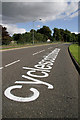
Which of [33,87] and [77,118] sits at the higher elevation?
[33,87]

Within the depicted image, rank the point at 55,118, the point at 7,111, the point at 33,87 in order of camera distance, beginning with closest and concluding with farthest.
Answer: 1. the point at 55,118
2. the point at 7,111
3. the point at 33,87

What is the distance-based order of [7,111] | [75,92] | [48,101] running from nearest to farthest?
1. [7,111]
2. [48,101]
3. [75,92]

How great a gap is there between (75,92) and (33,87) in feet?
4.45

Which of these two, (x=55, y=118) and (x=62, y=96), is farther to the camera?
(x=62, y=96)

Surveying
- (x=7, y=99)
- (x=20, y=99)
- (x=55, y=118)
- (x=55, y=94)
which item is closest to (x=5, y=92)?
(x=7, y=99)

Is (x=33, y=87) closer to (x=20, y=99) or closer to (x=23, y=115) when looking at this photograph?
(x=20, y=99)

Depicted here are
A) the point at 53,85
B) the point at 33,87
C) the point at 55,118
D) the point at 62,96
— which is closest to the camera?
the point at 55,118

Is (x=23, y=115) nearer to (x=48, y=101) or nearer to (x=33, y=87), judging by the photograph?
(x=48, y=101)

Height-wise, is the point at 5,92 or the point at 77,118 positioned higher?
the point at 5,92

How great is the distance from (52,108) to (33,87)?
122cm

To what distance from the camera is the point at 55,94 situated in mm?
3213

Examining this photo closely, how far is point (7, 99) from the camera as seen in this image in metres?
2.84

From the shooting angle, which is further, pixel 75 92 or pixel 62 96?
pixel 75 92

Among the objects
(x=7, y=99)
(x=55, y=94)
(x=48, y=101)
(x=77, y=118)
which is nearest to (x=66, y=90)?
(x=55, y=94)
